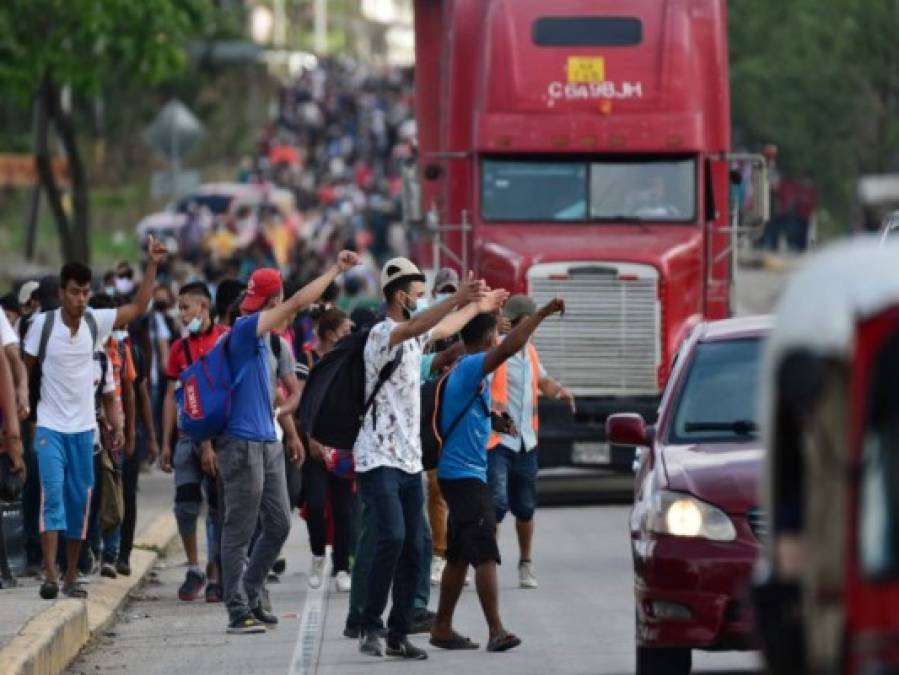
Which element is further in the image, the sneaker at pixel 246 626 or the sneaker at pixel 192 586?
the sneaker at pixel 192 586

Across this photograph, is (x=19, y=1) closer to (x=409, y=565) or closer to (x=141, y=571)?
(x=141, y=571)

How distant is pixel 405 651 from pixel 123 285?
1090 centimetres

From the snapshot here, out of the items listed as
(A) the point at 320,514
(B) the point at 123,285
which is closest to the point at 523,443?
(A) the point at 320,514

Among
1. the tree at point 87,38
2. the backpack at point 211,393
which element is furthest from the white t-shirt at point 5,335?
the tree at point 87,38

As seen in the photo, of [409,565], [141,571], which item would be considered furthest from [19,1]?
[409,565]

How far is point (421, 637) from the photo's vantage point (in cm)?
1388

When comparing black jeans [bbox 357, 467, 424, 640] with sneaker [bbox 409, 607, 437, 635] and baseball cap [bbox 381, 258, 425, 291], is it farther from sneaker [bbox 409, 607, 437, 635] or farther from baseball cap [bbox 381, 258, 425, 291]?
baseball cap [bbox 381, 258, 425, 291]

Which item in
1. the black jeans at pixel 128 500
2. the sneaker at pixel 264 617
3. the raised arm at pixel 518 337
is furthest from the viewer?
the black jeans at pixel 128 500

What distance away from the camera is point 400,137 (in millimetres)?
76125

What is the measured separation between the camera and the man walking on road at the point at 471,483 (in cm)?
1271

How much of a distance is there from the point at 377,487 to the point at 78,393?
7.86 ft

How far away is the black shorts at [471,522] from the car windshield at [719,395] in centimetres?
124

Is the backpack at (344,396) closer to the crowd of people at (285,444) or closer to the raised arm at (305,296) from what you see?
the crowd of people at (285,444)

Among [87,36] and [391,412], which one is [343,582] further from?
[87,36]
